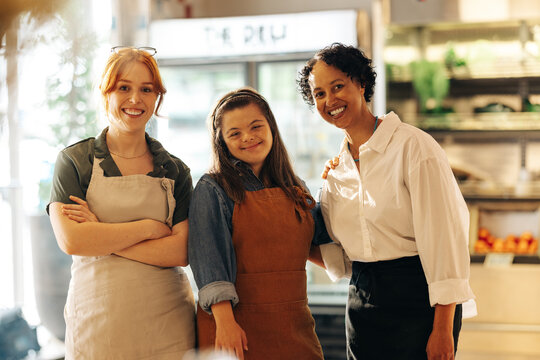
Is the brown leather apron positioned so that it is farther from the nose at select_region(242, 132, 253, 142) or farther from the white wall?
the white wall

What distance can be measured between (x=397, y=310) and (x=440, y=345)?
15cm

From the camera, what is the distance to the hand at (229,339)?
147cm

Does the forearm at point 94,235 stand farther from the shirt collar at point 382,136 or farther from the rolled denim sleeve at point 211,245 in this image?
the shirt collar at point 382,136

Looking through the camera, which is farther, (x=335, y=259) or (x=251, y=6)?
(x=251, y=6)

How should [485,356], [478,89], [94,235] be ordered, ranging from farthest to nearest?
[478,89], [485,356], [94,235]

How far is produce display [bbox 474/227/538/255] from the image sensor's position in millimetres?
3156

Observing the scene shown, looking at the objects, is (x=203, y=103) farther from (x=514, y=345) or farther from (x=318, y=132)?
(x=514, y=345)

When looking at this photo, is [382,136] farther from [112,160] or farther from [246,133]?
[112,160]

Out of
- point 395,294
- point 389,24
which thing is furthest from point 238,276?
point 389,24

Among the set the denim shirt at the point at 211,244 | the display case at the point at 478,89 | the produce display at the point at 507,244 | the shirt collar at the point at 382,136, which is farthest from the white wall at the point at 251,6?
the denim shirt at the point at 211,244

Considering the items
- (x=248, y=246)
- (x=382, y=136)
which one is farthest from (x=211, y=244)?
(x=382, y=136)

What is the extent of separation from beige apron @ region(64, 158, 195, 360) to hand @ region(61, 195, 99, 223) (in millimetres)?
35

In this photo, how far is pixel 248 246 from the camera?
1554mm

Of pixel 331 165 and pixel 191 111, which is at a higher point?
pixel 191 111
